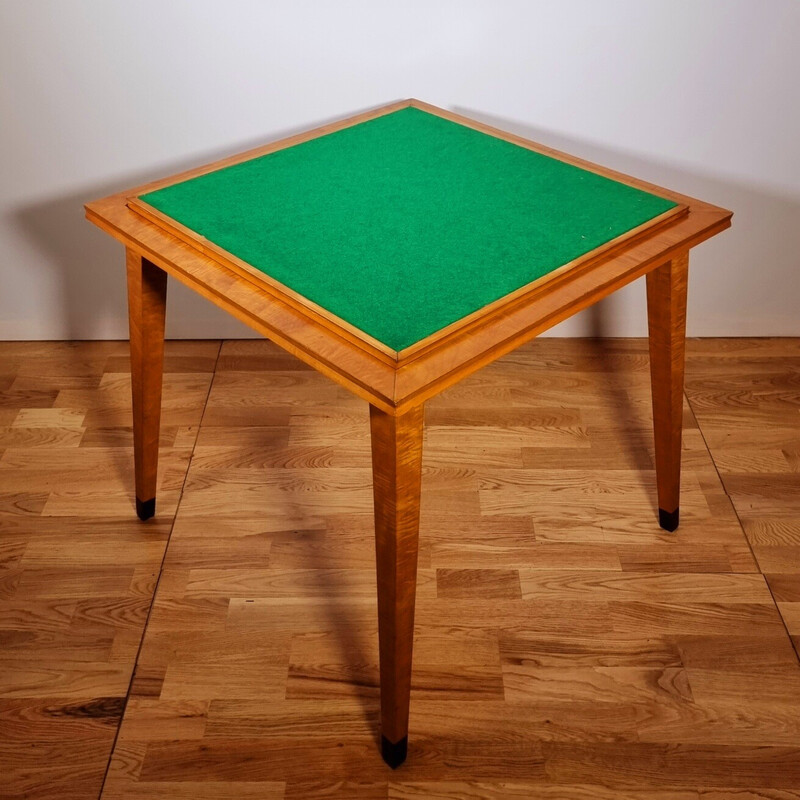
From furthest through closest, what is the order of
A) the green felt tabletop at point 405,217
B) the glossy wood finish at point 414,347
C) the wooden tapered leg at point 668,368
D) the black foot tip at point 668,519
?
the black foot tip at point 668,519 → the wooden tapered leg at point 668,368 → the green felt tabletop at point 405,217 → the glossy wood finish at point 414,347

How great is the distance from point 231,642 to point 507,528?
20.2 inches

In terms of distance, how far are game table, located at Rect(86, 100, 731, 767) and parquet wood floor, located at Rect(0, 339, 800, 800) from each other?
0.15 m

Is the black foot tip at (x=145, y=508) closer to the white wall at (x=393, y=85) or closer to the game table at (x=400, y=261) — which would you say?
the game table at (x=400, y=261)

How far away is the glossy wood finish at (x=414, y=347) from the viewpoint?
99cm

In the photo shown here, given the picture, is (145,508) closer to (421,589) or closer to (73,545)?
(73,545)

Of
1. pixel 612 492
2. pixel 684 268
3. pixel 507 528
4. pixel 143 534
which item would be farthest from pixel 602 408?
pixel 143 534

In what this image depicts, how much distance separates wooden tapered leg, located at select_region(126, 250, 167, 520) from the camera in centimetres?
137

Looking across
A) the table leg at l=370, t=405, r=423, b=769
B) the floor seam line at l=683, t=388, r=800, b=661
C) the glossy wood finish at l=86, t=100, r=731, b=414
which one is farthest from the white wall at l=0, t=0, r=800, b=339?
the table leg at l=370, t=405, r=423, b=769

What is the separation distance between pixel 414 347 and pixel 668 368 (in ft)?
1.94

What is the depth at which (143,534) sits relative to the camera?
162 cm

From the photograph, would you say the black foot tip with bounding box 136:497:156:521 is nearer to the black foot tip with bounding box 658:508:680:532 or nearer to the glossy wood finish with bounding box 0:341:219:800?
the glossy wood finish with bounding box 0:341:219:800

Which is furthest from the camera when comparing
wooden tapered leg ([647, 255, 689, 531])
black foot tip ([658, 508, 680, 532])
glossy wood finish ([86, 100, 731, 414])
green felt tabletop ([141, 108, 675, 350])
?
black foot tip ([658, 508, 680, 532])

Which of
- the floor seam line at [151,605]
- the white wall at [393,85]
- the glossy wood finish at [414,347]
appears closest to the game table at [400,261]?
the glossy wood finish at [414,347]

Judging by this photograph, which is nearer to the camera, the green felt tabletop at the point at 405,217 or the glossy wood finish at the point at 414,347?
the glossy wood finish at the point at 414,347
